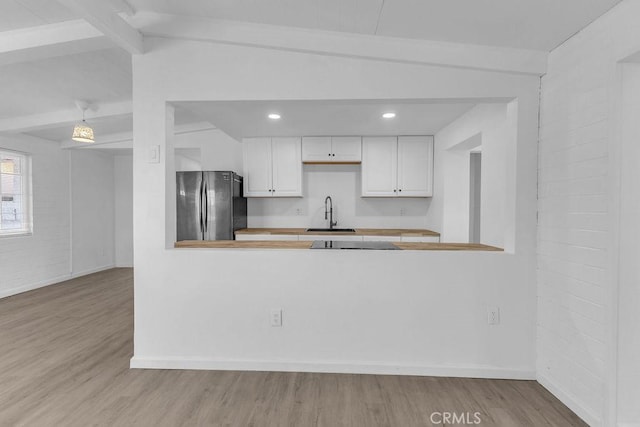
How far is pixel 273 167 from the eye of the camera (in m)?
4.71

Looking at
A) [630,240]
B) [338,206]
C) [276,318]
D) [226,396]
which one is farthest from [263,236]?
[630,240]

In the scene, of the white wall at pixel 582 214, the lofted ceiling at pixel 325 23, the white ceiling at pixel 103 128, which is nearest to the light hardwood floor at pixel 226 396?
the white wall at pixel 582 214

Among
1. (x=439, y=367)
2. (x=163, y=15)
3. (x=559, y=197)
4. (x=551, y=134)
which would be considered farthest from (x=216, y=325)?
(x=551, y=134)

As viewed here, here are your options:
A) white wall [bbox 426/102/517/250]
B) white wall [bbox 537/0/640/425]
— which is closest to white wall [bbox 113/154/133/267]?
white wall [bbox 426/102/517/250]

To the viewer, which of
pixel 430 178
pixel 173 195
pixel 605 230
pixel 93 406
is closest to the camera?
pixel 605 230

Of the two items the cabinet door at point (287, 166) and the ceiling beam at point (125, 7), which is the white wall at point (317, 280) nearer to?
the ceiling beam at point (125, 7)

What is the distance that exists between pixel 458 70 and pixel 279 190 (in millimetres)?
2914

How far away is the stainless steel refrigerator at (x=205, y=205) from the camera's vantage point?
169 inches

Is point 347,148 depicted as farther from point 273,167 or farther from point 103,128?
point 103,128

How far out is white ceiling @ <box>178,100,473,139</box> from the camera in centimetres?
326

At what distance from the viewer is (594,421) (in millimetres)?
1875

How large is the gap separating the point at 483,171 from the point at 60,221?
638 centimetres

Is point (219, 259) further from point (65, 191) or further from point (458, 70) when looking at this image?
point (65, 191)

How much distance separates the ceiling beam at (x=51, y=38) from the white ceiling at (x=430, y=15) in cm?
39
